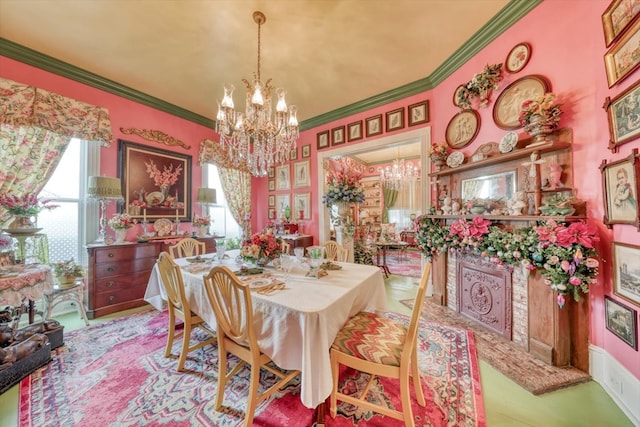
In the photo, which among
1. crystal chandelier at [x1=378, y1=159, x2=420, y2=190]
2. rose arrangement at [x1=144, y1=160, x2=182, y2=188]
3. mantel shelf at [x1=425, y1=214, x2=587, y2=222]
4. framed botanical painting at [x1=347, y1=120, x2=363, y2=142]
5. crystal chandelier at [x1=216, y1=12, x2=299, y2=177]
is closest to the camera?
mantel shelf at [x1=425, y1=214, x2=587, y2=222]

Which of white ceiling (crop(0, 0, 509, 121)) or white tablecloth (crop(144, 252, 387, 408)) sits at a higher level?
white ceiling (crop(0, 0, 509, 121))

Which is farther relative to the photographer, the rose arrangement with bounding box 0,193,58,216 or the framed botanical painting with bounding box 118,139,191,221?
the framed botanical painting with bounding box 118,139,191,221

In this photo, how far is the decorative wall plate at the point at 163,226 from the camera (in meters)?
3.55

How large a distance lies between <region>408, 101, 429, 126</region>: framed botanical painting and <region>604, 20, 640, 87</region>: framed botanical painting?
180 cm

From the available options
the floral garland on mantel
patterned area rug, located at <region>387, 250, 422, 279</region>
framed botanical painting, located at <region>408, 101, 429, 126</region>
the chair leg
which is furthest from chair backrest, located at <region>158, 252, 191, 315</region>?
patterned area rug, located at <region>387, 250, 422, 279</region>

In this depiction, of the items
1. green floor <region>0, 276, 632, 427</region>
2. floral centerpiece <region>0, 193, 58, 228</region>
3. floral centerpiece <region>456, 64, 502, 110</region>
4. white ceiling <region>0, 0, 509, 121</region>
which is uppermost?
white ceiling <region>0, 0, 509, 121</region>

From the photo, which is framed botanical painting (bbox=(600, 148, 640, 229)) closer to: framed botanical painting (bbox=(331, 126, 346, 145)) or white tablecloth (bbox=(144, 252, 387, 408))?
white tablecloth (bbox=(144, 252, 387, 408))

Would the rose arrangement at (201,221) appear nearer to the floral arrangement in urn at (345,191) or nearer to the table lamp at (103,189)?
the table lamp at (103,189)

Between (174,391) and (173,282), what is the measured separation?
2.55 feet

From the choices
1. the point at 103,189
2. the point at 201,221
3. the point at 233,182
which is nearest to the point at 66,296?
the point at 103,189

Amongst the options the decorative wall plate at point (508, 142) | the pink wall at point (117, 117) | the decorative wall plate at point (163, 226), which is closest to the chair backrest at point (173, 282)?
A: the decorative wall plate at point (163, 226)

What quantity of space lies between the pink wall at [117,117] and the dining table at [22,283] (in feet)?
3.87

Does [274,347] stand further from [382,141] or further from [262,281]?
[382,141]

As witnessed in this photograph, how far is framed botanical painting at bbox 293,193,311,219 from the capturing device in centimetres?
450
